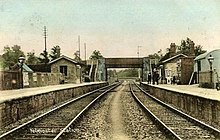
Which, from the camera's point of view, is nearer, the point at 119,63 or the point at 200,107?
the point at 200,107

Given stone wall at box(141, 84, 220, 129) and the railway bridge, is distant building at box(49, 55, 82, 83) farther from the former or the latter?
stone wall at box(141, 84, 220, 129)

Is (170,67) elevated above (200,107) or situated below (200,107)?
above

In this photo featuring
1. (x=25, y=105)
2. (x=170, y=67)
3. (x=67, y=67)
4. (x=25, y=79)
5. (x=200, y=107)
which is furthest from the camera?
(x=67, y=67)

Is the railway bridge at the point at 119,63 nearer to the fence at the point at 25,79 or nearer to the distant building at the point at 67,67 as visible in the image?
the distant building at the point at 67,67

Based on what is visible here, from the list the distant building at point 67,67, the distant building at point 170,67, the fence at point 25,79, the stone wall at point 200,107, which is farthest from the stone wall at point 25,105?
the distant building at point 67,67

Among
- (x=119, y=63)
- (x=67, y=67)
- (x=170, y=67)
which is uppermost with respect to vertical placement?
(x=119, y=63)

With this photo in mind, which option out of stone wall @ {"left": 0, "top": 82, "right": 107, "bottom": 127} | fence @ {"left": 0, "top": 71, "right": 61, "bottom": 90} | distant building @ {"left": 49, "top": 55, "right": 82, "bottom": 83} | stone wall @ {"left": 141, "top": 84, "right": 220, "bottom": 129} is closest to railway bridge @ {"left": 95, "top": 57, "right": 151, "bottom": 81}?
distant building @ {"left": 49, "top": 55, "right": 82, "bottom": 83}

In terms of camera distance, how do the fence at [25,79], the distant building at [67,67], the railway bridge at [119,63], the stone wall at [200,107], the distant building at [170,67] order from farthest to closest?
the railway bridge at [119,63], the distant building at [67,67], the distant building at [170,67], the fence at [25,79], the stone wall at [200,107]

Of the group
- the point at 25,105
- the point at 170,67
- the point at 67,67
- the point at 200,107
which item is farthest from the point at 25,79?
the point at 170,67

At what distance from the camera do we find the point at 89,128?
11.8 m

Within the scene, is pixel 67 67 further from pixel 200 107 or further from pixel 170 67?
pixel 200 107

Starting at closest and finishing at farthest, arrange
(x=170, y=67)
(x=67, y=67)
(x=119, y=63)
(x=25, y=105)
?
(x=25, y=105) < (x=170, y=67) < (x=67, y=67) < (x=119, y=63)

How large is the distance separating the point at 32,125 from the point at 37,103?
16.4 ft

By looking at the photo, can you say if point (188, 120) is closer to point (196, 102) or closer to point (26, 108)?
point (196, 102)
